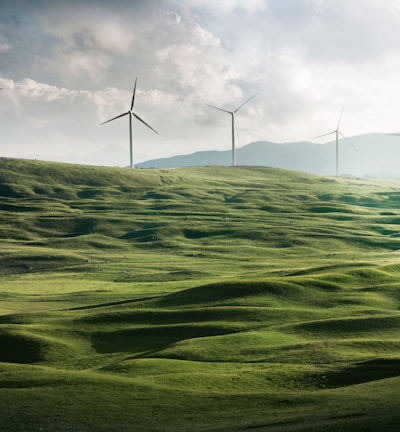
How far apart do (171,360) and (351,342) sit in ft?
56.4

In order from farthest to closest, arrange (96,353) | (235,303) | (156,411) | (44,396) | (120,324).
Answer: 1. (235,303)
2. (120,324)
3. (96,353)
4. (44,396)
5. (156,411)

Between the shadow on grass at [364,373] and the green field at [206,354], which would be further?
the shadow on grass at [364,373]

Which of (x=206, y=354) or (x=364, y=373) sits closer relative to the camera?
(x=364, y=373)

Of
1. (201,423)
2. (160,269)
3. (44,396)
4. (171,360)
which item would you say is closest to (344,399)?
(201,423)

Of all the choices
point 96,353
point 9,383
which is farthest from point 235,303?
point 9,383

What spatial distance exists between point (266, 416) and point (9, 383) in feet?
86.6

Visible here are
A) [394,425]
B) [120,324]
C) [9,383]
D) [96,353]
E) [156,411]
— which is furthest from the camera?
[120,324]

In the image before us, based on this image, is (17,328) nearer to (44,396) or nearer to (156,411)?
(44,396)

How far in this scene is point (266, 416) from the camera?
4800 centimetres

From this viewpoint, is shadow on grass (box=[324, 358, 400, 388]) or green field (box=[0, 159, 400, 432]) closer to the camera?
green field (box=[0, 159, 400, 432])

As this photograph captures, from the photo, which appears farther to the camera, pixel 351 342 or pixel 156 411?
pixel 351 342

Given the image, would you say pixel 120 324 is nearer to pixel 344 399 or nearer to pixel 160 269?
pixel 344 399

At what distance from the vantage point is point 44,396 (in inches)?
2330

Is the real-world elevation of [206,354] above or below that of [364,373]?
below
